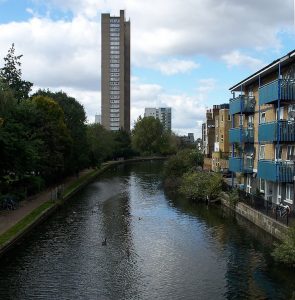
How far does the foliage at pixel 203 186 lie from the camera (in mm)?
46281

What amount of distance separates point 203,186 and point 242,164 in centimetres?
644

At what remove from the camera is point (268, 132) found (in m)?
33.1

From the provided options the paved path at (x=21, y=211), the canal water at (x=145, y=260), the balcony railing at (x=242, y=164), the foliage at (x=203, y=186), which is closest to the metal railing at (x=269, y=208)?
the canal water at (x=145, y=260)

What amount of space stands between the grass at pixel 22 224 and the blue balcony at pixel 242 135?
57.2ft

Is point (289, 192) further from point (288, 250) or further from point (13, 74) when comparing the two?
point (13, 74)

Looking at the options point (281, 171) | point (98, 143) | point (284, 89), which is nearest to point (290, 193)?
point (281, 171)

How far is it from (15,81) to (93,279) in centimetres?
4998

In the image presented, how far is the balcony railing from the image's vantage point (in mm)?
40906

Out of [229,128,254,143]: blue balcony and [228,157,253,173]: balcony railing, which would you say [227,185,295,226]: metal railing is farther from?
[229,128,254,143]: blue balcony

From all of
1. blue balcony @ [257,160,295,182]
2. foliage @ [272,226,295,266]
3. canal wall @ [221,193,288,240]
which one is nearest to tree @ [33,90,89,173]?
canal wall @ [221,193,288,240]

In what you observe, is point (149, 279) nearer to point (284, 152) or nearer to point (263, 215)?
point (263, 215)

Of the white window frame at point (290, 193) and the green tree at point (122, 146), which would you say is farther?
the green tree at point (122, 146)

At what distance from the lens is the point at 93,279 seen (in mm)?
21844

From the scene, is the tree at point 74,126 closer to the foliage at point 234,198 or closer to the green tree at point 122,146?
the foliage at point 234,198
